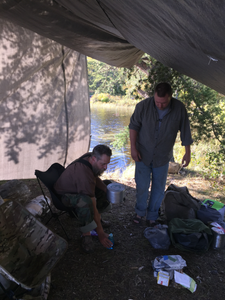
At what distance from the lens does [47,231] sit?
2191 millimetres

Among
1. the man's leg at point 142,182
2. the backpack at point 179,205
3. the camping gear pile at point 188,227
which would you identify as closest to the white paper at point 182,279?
the camping gear pile at point 188,227

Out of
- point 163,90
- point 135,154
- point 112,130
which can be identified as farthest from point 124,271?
point 112,130

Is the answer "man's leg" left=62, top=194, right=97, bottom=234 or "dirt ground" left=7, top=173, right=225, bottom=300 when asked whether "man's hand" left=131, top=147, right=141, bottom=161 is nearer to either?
"man's leg" left=62, top=194, right=97, bottom=234

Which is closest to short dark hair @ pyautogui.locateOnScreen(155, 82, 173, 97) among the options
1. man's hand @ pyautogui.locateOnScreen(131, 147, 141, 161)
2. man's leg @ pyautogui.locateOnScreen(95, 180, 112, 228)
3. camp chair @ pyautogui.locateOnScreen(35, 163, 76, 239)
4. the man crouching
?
man's hand @ pyautogui.locateOnScreen(131, 147, 141, 161)

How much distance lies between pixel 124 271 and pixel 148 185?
115cm

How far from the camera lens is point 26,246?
2.12 m

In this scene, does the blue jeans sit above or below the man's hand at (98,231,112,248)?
above

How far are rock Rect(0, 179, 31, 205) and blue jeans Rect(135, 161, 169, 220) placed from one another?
162 cm

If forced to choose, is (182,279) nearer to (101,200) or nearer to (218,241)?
(218,241)

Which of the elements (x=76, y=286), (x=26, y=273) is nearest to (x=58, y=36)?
(x=26, y=273)

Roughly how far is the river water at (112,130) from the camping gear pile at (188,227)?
4.71 metres

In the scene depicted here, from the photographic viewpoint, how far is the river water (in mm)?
9755

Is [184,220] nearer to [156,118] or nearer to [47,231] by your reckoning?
[156,118]

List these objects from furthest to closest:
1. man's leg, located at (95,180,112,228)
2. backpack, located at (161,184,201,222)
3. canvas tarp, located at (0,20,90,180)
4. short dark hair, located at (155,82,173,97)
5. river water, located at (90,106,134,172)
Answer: river water, located at (90,106,134,172), canvas tarp, located at (0,20,90,180), backpack, located at (161,184,201,222), man's leg, located at (95,180,112,228), short dark hair, located at (155,82,173,97)
